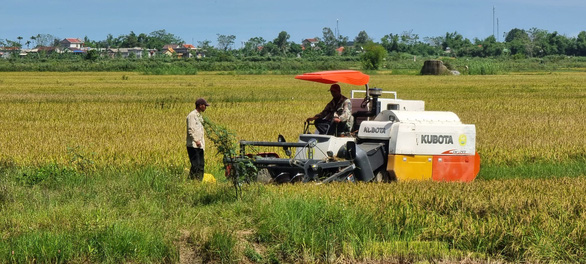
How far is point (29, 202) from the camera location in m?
10.4

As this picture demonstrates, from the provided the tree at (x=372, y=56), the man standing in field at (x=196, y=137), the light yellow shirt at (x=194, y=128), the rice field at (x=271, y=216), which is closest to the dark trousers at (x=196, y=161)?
the man standing in field at (x=196, y=137)

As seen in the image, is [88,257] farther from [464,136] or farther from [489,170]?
[489,170]

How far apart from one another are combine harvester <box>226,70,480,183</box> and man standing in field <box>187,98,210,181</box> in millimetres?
995

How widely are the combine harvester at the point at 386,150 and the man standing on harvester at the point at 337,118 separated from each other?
22cm

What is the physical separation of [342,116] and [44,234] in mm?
5900

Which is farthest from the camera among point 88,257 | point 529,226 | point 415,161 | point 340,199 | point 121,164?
point 121,164

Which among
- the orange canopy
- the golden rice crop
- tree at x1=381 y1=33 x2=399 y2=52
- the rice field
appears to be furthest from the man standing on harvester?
tree at x1=381 y1=33 x2=399 y2=52

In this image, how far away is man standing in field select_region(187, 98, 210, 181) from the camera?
1269 cm

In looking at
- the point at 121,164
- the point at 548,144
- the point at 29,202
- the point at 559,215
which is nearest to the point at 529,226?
the point at 559,215

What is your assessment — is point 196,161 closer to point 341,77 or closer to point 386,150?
point 341,77

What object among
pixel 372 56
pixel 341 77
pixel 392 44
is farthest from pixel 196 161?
pixel 392 44

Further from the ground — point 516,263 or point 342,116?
point 342,116

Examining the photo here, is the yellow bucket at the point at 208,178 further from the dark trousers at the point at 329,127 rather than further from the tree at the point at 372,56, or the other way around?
the tree at the point at 372,56

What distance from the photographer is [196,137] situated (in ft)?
41.7
